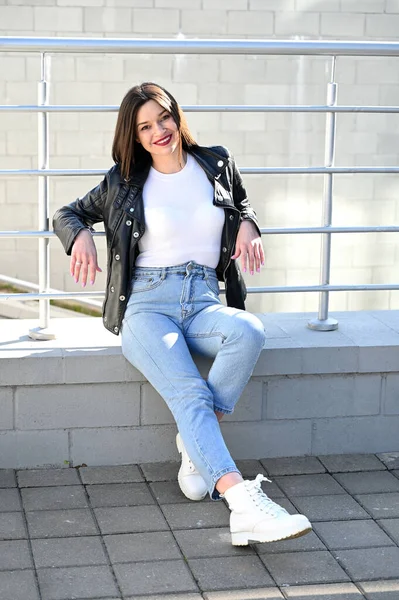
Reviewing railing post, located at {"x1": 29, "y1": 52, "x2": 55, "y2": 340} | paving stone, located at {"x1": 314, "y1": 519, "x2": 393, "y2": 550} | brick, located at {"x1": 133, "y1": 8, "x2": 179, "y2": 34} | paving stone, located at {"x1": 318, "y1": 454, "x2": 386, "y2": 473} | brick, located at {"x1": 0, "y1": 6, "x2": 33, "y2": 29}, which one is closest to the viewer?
paving stone, located at {"x1": 314, "y1": 519, "x2": 393, "y2": 550}

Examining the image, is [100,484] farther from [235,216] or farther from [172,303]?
[235,216]

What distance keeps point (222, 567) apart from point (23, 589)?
1.67 feet

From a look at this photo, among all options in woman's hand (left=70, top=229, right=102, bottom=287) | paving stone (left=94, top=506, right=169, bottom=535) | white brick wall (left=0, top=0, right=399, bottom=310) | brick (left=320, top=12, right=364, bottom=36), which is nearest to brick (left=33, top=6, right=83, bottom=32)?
white brick wall (left=0, top=0, right=399, bottom=310)

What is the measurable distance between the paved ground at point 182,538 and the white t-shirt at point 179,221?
2.38 feet

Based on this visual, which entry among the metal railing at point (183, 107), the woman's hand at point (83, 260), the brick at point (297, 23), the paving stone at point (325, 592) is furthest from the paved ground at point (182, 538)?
the brick at point (297, 23)

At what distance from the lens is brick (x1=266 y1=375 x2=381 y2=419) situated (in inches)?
125

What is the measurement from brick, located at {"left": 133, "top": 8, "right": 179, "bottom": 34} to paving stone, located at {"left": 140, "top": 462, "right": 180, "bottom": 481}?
5.19 m

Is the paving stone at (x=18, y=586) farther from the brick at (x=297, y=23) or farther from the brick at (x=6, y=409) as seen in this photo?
the brick at (x=297, y=23)

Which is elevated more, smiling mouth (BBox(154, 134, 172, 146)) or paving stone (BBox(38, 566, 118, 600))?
smiling mouth (BBox(154, 134, 172, 146))

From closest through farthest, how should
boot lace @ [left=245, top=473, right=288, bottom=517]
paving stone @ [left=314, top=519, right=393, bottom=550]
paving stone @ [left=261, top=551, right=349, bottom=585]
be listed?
1. paving stone @ [left=261, top=551, right=349, bottom=585]
2. boot lace @ [left=245, top=473, right=288, bottom=517]
3. paving stone @ [left=314, top=519, right=393, bottom=550]

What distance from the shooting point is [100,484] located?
2992 mm

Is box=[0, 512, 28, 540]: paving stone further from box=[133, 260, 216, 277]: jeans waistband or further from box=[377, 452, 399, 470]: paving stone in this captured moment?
box=[377, 452, 399, 470]: paving stone

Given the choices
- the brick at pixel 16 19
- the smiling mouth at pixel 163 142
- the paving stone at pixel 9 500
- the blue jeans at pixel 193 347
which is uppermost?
the brick at pixel 16 19

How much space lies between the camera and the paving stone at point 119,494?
2.86 metres
